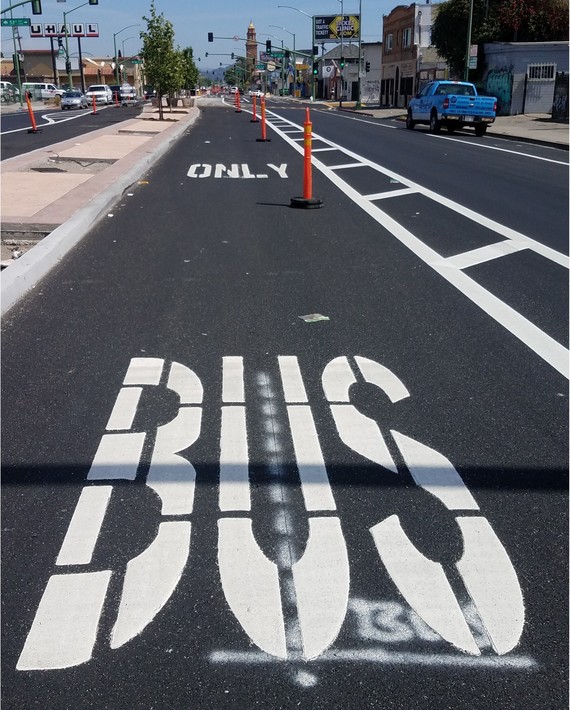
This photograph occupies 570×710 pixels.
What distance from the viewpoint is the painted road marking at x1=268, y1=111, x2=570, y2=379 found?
5918mm

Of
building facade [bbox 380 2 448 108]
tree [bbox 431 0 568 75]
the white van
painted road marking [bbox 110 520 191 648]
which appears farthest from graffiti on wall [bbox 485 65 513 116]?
painted road marking [bbox 110 520 191 648]

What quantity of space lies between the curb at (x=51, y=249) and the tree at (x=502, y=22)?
137ft

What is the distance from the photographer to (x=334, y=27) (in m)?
106

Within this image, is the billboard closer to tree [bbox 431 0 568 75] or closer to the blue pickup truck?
tree [bbox 431 0 568 75]

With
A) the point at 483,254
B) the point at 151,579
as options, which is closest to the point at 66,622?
Answer: the point at 151,579

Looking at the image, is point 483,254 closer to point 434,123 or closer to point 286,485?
point 286,485

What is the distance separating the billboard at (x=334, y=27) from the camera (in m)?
102

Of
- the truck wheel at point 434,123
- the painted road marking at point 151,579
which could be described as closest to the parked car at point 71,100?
the truck wheel at point 434,123

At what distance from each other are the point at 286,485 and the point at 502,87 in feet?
153

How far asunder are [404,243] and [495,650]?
7.22 meters

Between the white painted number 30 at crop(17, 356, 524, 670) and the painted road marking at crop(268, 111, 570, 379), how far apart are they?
2.04 metres

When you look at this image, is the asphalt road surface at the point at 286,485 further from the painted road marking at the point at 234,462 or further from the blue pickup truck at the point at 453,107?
the blue pickup truck at the point at 453,107

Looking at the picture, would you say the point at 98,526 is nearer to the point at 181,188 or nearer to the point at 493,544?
the point at 493,544

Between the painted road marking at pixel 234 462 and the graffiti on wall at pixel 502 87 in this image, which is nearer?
the painted road marking at pixel 234 462
